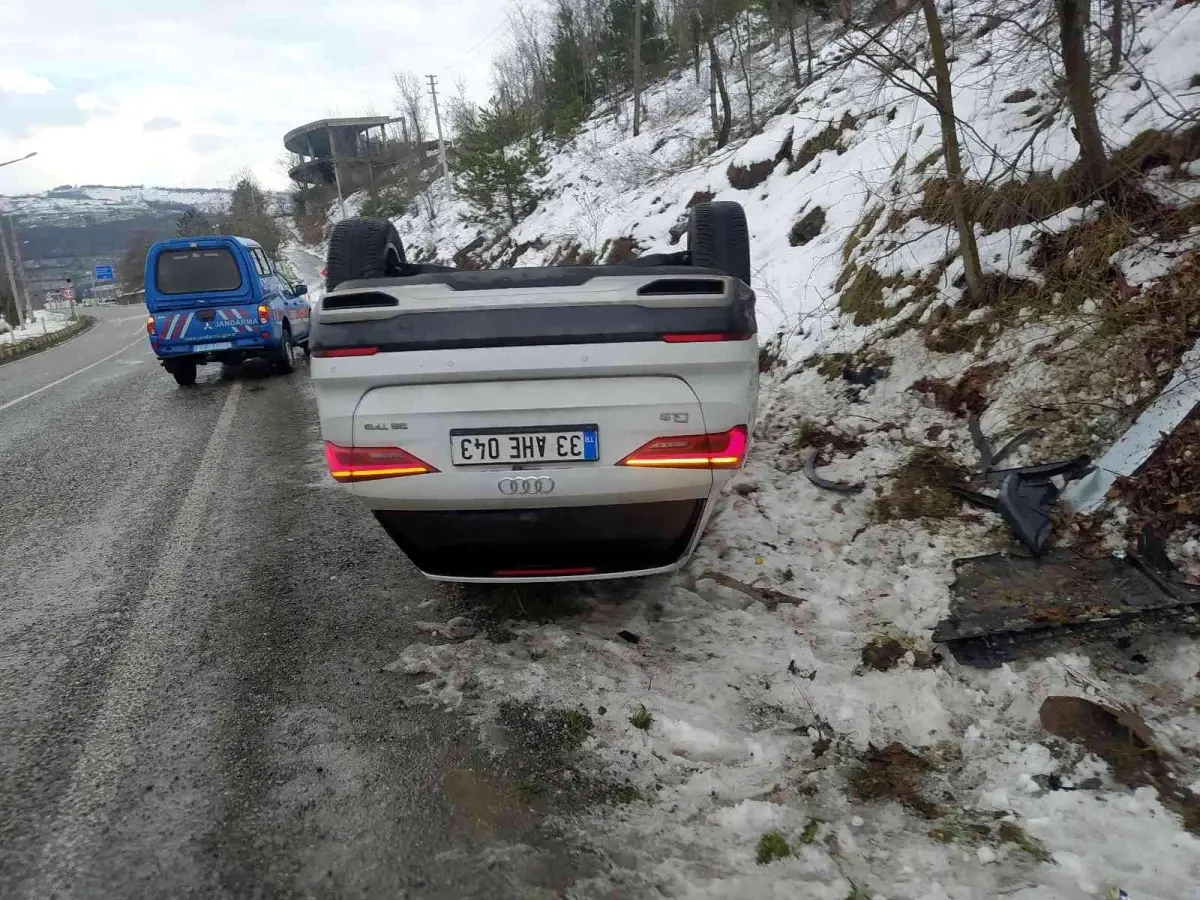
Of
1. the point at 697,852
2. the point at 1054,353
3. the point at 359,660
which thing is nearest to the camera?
the point at 697,852

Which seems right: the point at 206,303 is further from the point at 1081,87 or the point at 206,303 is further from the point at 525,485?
the point at 1081,87

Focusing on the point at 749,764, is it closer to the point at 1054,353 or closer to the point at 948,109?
the point at 1054,353

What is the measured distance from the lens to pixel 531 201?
2962cm

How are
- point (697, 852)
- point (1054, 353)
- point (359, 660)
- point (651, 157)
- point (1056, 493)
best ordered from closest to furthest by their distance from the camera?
point (697, 852) < point (359, 660) < point (1056, 493) < point (1054, 353) < point (651, 157)

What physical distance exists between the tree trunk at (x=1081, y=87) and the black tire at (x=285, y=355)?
996 centimetres

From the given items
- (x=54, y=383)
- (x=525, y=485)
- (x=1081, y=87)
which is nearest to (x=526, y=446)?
(x=525, y=485)

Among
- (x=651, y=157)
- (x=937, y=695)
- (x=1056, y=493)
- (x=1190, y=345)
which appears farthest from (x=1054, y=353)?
(x=651, y=157)

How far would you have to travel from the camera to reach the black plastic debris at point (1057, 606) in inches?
110

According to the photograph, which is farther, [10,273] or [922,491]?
[10,273]

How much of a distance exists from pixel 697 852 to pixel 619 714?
670 mm

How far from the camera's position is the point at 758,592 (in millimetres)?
3527

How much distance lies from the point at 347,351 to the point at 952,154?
4.66m

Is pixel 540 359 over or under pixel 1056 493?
over

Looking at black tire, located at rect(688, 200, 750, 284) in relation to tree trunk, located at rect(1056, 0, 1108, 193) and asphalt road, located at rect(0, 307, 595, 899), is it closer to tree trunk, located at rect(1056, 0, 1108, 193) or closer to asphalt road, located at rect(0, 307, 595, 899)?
asphalt road, located at rect(0, 307, 595, 899)
